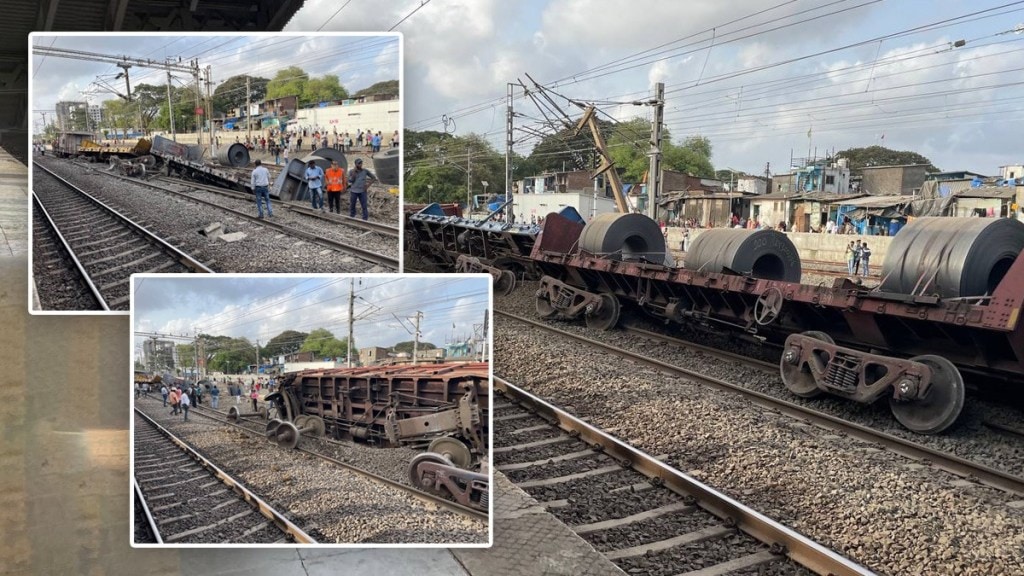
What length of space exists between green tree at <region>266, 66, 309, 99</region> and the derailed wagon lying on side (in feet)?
21.3

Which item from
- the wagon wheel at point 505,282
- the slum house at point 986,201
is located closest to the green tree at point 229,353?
the wagon wheel at point 505,282

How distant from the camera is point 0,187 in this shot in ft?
15.5

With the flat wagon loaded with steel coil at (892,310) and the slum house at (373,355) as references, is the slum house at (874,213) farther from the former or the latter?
the slum house at (373,355)

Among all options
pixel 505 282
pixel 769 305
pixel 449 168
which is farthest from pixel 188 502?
pixel 449 168

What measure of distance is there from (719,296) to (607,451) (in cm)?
478

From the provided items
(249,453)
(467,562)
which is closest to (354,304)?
(249,453)

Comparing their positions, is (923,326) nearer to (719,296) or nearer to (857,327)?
(857,327)

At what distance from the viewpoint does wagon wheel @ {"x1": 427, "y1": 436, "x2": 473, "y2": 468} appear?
130 inches

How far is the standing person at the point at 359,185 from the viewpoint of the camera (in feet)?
12.6

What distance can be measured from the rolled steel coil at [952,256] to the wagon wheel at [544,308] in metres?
6.25

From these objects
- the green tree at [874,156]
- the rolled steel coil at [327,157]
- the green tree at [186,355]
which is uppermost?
the green tree at [874,156]

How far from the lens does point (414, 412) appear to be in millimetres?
3326

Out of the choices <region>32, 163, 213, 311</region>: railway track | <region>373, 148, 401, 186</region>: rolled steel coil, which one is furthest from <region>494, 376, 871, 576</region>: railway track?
<region>32, 163, 213, 311</region>: railway track

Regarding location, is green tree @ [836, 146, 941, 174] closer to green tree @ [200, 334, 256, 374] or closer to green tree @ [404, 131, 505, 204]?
→ green tree @ [404, 131, 505, 204]
